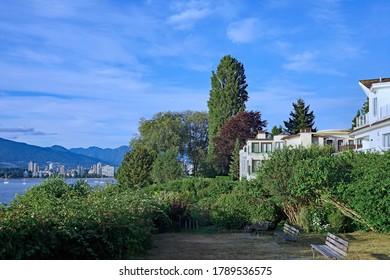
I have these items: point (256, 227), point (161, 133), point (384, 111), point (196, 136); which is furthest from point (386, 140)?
point (196, 136)

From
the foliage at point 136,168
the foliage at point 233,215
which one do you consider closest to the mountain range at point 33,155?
the foliage at point 233,215

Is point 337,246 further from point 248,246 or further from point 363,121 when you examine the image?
point 363,121

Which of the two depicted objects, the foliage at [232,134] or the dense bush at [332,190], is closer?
the dense bush at [332,190]

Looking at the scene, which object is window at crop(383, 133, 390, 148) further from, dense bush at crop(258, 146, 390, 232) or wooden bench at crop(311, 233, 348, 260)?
wooden bench at crop(311, 233, 348, 260)

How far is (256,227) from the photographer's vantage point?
51.7 feet

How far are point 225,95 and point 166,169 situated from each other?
43.6ft

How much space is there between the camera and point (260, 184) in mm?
18594

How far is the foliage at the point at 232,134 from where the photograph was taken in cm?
4981

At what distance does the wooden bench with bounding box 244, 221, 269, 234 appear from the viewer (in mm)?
15615

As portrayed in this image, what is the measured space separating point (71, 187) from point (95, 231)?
7791mm

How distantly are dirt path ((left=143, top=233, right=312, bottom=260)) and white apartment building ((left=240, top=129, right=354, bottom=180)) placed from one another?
25.3 metres

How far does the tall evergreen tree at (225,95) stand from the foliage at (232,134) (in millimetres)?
2426

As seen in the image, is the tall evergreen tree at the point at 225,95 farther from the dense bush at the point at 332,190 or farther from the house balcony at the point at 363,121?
the dense bush at the point at 332,190
